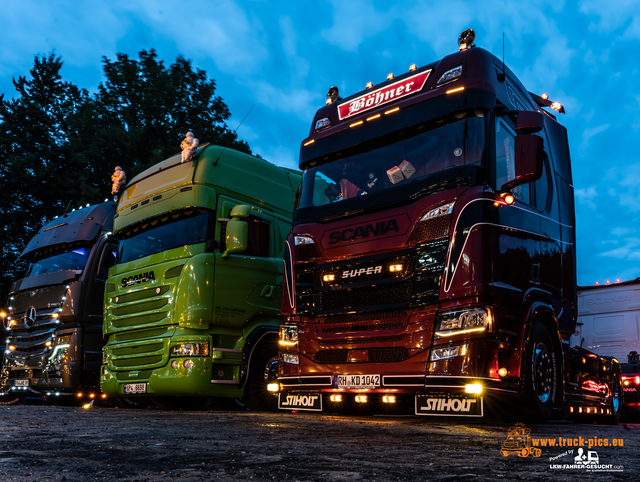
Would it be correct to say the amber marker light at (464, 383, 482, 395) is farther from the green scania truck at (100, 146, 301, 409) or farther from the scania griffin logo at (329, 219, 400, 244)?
the green scania truck at (100, 146, 301, 409)

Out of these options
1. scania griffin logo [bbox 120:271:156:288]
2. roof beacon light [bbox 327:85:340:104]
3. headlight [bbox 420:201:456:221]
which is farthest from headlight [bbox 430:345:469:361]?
scania griffin logo [bbox 120:271:156:288]

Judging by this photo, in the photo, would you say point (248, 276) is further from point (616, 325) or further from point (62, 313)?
point (616, 325)

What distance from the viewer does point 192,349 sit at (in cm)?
806

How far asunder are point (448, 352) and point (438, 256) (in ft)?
2.86

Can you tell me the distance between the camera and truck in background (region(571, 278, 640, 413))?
10047 mm

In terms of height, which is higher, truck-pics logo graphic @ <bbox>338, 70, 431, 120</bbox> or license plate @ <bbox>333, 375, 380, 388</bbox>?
truck-pics logo graphic @ <bbox>338, 70, 431, 120</bbox>

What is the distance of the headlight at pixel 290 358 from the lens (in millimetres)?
6211

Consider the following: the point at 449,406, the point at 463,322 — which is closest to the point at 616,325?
the point at 463,322

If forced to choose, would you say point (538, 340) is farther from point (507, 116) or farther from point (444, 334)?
point (507, 116)

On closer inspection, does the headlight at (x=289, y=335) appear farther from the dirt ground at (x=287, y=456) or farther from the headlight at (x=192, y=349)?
the headlight at (x=192, y=349)

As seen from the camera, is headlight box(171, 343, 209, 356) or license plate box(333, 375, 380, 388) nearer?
license plate box(333, 375, 380, 388)

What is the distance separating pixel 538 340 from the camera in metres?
5.75

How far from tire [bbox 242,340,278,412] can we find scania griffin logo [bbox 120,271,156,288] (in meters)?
1.91

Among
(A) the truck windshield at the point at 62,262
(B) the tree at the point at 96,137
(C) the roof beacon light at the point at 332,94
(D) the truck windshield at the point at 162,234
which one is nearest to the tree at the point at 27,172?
(B) the tree at the point at 96,137
